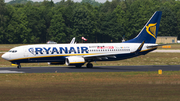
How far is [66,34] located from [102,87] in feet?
505

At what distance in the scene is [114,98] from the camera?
75.3 ft

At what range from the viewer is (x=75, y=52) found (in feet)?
166

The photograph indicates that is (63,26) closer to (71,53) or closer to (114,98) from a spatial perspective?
(71,53)

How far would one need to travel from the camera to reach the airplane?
159 ft

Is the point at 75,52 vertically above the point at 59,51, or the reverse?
the point at 59,51

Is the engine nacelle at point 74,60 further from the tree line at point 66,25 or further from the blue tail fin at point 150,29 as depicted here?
the tree line at point 66,25

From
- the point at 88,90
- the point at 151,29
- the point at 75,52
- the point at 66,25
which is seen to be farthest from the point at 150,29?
the point at 66,25

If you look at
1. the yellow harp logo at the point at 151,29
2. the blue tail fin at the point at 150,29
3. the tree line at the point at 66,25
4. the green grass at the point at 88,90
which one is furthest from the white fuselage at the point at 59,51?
the tree line at the point at 66,25

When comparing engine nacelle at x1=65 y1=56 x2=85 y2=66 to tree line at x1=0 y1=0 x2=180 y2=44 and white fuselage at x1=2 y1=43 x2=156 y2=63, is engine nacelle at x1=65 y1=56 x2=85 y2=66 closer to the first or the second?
white fuselage at x1=2 y1=43 x2=156 y2=63

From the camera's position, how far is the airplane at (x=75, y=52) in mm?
48406

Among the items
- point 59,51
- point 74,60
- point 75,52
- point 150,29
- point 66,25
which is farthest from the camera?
point 66,25

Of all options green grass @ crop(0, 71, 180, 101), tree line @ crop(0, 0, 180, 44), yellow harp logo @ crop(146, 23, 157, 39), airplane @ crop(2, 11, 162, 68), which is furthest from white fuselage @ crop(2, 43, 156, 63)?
tree line @ crop(0, 0, 180, 44)

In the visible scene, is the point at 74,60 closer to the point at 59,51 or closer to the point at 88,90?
the point at 59,51

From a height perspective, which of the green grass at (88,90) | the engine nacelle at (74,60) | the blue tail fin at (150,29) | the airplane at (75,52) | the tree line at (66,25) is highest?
the tree line at (66,25)
